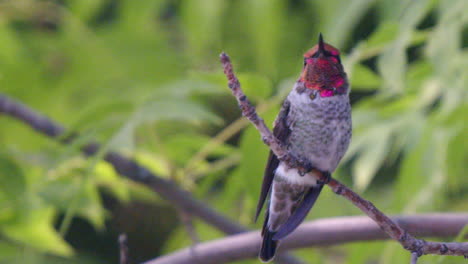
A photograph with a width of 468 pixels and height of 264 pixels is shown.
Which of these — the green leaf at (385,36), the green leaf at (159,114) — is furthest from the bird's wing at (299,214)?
the green leaf at (385,36)

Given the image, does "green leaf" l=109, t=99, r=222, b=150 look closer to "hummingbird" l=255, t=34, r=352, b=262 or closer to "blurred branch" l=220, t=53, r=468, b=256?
"hummingbird" l=255, t=34, r=352, b=262

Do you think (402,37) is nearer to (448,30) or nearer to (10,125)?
(448,30)

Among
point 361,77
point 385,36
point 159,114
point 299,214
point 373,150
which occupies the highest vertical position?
point 159,114

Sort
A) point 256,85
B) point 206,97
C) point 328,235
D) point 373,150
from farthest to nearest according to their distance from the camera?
point 206,97
point 373,150
point 256,85
point 328,235

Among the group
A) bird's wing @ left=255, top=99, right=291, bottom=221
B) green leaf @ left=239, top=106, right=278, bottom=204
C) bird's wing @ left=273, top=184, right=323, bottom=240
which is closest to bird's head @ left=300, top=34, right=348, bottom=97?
bird's wing @ left=255, top=99, right=291, bottom=221

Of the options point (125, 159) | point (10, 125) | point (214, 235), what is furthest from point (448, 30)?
point (10, 125)

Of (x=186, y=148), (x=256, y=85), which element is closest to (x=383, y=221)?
(x=256, y=85)

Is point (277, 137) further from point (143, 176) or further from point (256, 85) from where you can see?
point (143, 176)
